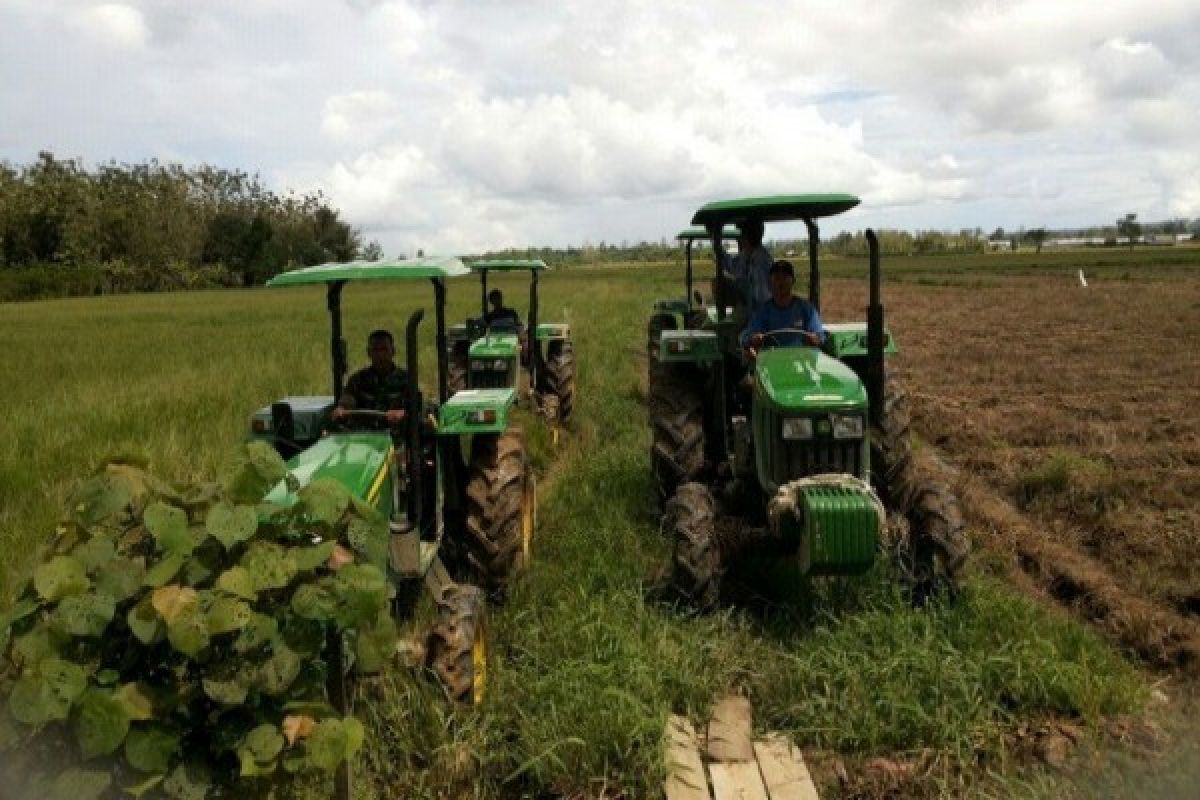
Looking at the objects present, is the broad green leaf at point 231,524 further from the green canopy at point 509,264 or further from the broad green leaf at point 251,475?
the green canopy at point 509,264

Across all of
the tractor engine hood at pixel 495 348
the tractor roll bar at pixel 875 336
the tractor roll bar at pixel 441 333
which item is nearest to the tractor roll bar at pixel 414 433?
the tractor roll bar at pixel 441 333

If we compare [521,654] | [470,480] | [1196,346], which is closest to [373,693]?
[521,654]

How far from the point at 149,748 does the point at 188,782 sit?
0.44 ft

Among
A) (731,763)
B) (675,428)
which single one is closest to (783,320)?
(675,428)

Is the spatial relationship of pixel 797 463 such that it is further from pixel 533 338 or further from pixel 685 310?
pixel 685 310

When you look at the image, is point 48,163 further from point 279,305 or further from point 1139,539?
point 1139,539

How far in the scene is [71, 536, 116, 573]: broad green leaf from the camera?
2.53m

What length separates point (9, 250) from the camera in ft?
150

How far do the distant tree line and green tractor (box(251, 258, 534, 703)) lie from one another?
39232mm

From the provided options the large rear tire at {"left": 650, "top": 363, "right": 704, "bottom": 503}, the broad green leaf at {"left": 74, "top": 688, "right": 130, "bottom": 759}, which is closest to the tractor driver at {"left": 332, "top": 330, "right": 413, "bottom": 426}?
the large rear tire at {"left": 650, "top": 363, "right": 704, "bottom": 503}

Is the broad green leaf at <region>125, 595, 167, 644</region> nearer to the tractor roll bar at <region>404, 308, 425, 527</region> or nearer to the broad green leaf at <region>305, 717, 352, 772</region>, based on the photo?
the broad green leaf at <region>305, 717, 352, 772</region>

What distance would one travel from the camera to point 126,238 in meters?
47.8

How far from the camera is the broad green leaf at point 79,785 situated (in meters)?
2.37

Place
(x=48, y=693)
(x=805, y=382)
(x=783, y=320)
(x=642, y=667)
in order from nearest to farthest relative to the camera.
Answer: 1. (x=48, y=693)
2. (x=642, y=667)
3. (x=805, y=382)
4. (x=783, y=320)
